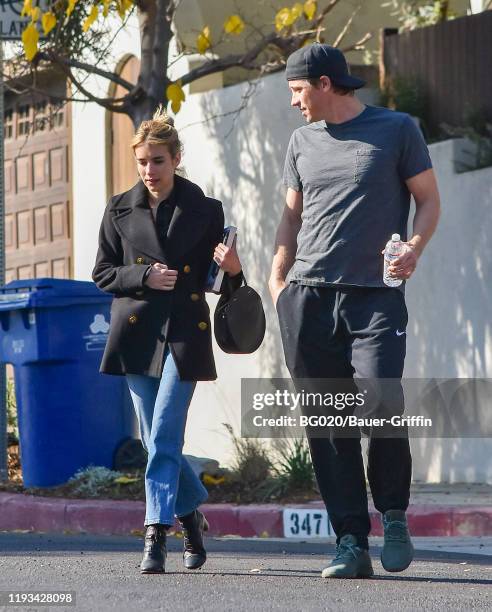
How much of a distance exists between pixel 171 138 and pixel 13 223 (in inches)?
359

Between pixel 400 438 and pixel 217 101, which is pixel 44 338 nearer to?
A: pixel 217 101

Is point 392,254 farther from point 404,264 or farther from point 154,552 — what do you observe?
point 154,552

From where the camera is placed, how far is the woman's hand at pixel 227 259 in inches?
220

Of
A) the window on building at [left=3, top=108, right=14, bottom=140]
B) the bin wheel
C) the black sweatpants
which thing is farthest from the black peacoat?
the window on building at [left=3, top=108, right=14, bottom=140]

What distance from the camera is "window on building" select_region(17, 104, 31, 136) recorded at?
1430cm

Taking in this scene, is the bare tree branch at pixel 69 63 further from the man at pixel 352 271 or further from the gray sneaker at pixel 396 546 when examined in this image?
the gray sneaker at pixel 396 546

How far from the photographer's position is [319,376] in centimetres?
538

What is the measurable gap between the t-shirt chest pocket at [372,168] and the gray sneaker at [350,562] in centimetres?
129

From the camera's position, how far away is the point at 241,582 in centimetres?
527

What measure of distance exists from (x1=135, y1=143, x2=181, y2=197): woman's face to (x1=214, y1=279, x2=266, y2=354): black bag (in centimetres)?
50

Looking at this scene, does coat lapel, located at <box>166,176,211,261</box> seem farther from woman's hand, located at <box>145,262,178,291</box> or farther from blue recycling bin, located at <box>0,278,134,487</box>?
blue recycling bin, located at <box>0,278,134,487</box>

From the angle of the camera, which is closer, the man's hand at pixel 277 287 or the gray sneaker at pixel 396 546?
the gray sneaker at pixel 396 546

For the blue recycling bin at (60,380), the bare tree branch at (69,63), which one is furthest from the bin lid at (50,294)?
the bare tree branch at (69,63)

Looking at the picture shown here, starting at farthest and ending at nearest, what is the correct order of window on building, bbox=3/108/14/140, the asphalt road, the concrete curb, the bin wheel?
window on building, bbox=3/108/14/140
the bin wheel
the concrete curb
the asphalt road
